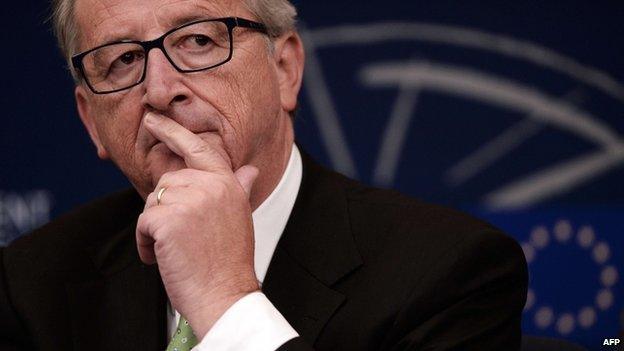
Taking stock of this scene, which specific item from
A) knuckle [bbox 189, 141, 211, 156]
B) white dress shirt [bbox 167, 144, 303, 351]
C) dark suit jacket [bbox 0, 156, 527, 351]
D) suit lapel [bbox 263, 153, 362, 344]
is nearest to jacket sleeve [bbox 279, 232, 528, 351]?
dark suit jacket [bbox 0, 156, 527, 351]

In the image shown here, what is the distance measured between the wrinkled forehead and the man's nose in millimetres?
60

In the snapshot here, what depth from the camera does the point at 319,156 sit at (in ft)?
12.1

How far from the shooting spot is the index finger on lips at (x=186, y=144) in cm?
202

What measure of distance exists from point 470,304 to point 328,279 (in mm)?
310

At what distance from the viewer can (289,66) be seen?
2.36 meters

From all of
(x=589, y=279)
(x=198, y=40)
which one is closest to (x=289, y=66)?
(x=198, y=40)

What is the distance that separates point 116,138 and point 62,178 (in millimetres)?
1658

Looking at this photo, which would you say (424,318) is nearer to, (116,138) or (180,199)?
(180,199)

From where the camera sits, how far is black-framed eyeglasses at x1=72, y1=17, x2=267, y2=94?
6.83 feet

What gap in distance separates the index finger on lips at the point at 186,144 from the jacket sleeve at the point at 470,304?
0.48 m

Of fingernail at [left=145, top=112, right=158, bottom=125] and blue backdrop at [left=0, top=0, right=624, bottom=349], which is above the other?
fingernail at [left=145, top=112, right=158, bottom=125]

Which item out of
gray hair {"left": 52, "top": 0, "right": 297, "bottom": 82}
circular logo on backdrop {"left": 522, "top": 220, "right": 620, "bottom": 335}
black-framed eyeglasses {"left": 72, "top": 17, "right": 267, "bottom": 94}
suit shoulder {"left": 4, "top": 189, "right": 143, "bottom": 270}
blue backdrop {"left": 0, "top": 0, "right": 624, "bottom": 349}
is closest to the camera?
black-framed eyeglasses {"left": 72, "top": 17, "right": 267, "bottom": 94}

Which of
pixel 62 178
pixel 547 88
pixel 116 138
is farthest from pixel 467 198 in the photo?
pixel 116 138

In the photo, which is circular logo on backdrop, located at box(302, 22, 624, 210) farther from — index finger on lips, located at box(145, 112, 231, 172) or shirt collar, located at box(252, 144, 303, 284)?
index finger on lips, located at box(145, 112, 231, 172)
